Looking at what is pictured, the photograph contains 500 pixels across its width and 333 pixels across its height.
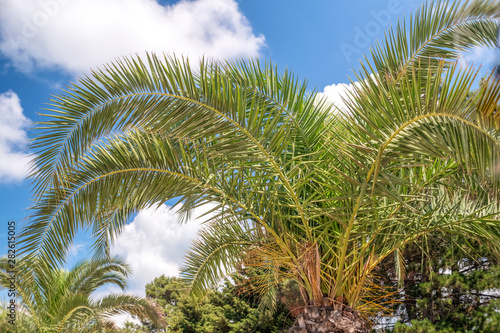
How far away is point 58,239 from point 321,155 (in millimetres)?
3063

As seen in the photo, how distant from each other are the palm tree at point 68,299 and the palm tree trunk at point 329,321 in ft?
9.47

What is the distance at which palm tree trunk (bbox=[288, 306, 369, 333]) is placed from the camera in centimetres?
426

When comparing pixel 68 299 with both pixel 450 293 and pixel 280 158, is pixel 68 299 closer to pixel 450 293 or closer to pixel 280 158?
pixel 280 158

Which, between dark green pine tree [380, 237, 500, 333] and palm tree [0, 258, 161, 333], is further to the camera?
dark green pine tree [380, 237, 500, 333]

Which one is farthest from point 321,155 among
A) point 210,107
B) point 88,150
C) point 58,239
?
point 58,239

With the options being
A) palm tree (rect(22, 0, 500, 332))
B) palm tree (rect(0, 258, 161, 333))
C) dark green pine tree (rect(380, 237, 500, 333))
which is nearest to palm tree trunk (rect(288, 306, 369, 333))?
palm tree (rect(22, 0, 500, 332))

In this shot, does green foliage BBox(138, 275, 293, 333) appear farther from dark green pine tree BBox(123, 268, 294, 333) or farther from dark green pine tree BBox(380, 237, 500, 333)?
dark green pine tree BBox(380, 237, 500, 333)

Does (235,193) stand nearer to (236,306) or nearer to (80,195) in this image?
(80,195)

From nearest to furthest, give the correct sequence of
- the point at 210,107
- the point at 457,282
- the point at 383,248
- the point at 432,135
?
1. the point at 432,135
2. the point at 210,107
3. the point at 383,248
4. the point at 457,282

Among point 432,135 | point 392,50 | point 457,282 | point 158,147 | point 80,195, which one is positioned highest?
point 392,50

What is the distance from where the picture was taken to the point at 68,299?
8.28 metres

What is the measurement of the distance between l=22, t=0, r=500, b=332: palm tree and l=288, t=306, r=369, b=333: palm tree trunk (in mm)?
16

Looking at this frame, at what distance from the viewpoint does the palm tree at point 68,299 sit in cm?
467

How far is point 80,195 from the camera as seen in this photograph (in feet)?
13.9
